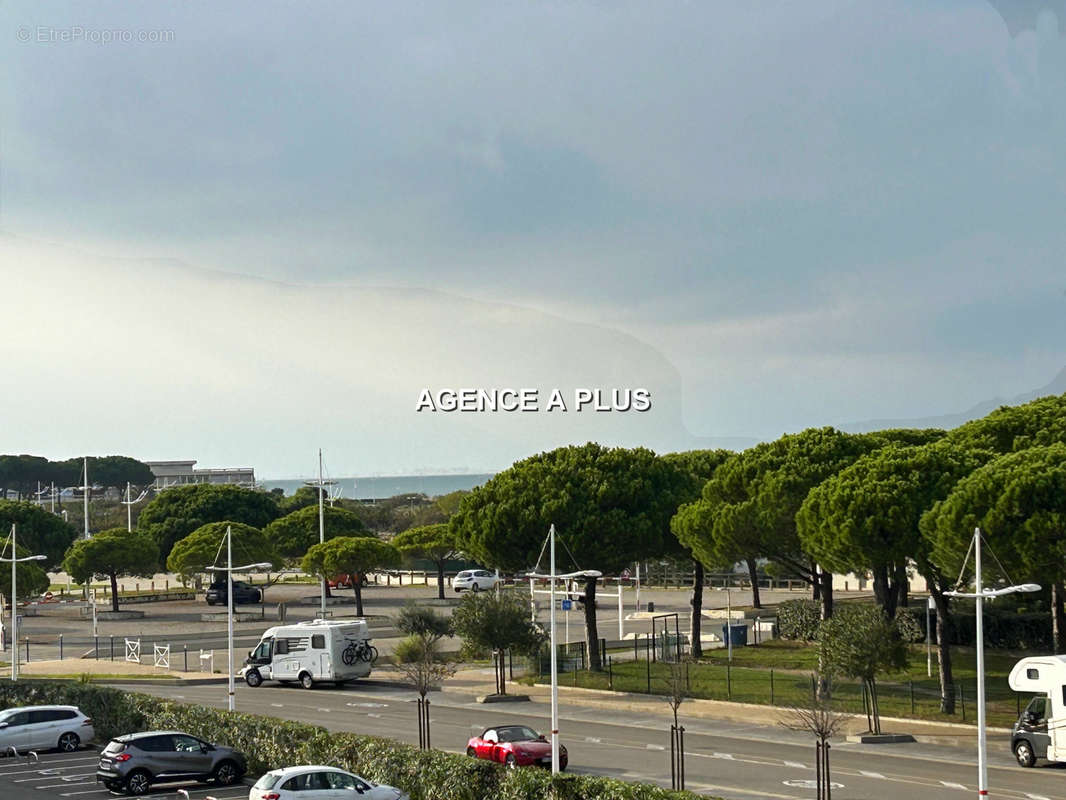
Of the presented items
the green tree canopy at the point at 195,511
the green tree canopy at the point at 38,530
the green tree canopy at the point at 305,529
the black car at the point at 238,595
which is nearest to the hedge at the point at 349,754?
the black car at the point at 238,595

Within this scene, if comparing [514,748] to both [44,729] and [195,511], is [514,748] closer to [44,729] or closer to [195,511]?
[44,729]

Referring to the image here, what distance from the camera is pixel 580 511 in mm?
61375

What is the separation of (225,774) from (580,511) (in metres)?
28.3

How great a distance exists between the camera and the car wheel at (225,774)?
35625 millimetres

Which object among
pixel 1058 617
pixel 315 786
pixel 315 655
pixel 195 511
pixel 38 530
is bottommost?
pixel 315 655

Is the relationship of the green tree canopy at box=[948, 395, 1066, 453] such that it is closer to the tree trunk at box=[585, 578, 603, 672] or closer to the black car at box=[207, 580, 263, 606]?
the tree trunk at box=[585, 578, 603, 672]

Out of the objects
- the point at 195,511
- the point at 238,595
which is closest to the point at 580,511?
the point at 238,595

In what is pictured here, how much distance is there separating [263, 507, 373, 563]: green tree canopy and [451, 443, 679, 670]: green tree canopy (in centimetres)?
5398

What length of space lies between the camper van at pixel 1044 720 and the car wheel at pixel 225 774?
2341 centimetres

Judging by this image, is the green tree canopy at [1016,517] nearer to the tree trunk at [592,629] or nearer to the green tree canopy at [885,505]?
→ the green tree canopy at [885,505]

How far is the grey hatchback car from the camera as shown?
34781mm

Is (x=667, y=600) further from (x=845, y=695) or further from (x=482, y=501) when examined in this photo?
(x=845, y=695)

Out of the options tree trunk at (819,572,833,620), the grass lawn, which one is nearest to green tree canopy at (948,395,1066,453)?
tree trunk at (819,572,833,620)

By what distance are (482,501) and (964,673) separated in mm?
24215
